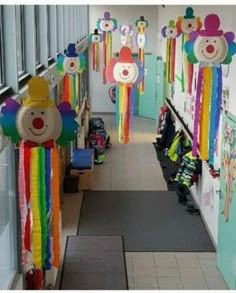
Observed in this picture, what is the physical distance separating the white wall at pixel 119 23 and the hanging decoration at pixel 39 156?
1392cm

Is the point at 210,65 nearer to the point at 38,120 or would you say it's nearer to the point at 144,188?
the point at 38,120

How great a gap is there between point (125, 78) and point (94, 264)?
287 centimetres

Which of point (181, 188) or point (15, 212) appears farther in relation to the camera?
point (181, 188)

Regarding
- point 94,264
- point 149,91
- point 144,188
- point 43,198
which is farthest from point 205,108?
point 149,91

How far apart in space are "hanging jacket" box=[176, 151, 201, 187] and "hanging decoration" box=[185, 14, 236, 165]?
462 cm

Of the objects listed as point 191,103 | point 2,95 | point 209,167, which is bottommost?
point 209,167

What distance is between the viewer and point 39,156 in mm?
3539

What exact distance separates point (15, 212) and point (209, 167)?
12.0ft

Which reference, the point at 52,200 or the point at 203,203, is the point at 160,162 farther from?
the point at 52,200

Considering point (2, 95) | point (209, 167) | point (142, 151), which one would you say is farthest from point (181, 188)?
point (2, 95)

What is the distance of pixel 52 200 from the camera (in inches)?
152

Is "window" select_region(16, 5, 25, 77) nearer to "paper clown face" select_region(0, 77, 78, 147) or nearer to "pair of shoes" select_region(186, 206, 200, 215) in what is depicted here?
"paper clown face" select_region(0, 77, 78, 147)

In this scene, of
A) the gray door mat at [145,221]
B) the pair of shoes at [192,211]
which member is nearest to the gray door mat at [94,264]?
the gray door mat at [145,221]

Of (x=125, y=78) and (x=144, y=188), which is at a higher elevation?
(x=125, y=78)
